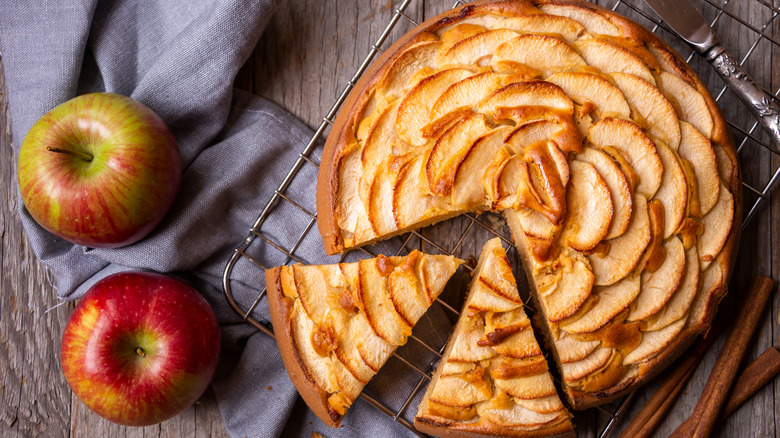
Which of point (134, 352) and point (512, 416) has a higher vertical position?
point (512, 416)

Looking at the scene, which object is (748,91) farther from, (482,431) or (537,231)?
(482,431)

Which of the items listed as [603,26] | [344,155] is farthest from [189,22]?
[603,26]

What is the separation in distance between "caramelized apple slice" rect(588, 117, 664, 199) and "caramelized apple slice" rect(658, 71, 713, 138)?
0.86ft

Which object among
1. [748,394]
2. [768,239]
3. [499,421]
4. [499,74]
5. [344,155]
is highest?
[499,74]

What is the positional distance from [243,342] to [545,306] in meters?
1.48

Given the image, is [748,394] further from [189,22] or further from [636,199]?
[189,22]

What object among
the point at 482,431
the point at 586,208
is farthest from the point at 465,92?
the point at 482,431

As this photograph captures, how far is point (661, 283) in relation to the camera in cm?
227

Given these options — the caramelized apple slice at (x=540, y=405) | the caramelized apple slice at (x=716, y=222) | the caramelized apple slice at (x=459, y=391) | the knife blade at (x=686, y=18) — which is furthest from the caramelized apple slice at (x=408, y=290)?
the knife blade at (x=686, y=18)

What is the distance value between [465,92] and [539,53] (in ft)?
1.15

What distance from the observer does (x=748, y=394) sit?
104 inches

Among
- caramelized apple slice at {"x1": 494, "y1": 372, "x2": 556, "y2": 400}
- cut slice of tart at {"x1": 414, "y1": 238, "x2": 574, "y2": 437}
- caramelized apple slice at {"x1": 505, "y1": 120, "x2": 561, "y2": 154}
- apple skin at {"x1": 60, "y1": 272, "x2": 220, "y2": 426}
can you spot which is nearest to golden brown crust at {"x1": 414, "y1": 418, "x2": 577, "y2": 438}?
cut slice of tart at {"x1": 414, "y1": 238, "x2": 574, "y2": 437}

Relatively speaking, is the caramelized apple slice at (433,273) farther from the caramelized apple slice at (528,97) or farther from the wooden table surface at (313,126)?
the caramelized apple slice at (528,97)

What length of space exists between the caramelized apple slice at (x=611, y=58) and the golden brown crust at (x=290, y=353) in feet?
5.22
